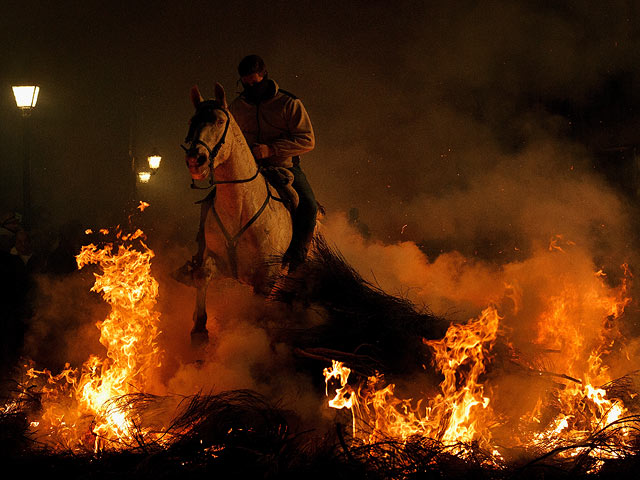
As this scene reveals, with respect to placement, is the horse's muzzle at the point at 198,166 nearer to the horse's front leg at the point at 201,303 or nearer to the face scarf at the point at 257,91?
the horse's front leg at the point at 201,303

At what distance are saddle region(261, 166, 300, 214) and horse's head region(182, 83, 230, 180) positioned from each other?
1.05 m

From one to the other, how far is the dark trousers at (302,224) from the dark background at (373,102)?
27.5 feet

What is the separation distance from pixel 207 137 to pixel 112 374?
6.96ft

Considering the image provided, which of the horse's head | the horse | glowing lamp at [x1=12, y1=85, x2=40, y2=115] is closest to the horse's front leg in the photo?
the horse

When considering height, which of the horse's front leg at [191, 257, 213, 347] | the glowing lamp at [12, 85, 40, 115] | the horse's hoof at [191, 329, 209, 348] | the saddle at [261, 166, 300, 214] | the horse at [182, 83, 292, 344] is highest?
the glowing lamp at [12, 85, 40, 115]

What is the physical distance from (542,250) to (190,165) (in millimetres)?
9594

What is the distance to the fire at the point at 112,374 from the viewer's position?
5.32 m

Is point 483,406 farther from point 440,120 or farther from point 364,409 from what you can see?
point 440,120

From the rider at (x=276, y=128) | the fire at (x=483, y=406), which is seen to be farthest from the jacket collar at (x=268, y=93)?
the fire at (x=483, y=406)

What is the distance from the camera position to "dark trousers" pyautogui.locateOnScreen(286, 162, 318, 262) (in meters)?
7.14

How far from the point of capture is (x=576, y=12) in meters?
15.9

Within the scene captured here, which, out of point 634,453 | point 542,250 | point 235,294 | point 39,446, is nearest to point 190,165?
point 235,294

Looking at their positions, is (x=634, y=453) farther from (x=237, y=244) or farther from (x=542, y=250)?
(x=542, y=250)

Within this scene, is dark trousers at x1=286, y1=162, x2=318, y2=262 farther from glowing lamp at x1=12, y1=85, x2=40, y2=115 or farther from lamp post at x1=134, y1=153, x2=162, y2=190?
lamp post at x1=134, y1=153, x2=162, y2=190
